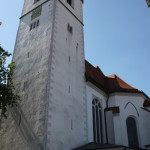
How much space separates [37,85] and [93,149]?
4716 mm

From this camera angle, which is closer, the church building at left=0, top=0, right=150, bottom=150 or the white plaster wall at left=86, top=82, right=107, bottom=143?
the church building at left=0, top=0, right=150, bottom=150

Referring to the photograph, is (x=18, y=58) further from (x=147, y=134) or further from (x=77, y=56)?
(x=147, y=134)

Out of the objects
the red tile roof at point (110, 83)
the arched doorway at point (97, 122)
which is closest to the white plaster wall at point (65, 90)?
the arched doorway at point (97, 122)

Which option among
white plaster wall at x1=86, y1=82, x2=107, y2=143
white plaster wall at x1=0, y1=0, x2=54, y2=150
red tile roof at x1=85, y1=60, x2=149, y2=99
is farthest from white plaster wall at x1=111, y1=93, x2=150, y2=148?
white plaster wall at x1=0, y1=0, x2=54, y2=150

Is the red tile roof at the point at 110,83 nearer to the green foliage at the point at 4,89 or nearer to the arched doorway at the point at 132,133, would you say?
the arched doorway at the point at 132,133

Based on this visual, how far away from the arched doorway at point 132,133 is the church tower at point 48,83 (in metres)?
4.22

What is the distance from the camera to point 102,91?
16.2m

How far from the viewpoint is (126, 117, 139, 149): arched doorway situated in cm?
1466

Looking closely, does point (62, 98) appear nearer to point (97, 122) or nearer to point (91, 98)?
point (91, 98)

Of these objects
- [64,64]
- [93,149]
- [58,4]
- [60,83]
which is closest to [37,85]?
[60,83]

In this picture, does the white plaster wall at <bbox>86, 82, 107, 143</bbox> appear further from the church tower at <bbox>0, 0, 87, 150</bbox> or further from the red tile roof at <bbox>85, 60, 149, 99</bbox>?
the church tower at <bbox>0, 0, 87, 150</bbox>

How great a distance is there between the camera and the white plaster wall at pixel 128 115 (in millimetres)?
14037

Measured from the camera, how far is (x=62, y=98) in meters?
A: 11.9

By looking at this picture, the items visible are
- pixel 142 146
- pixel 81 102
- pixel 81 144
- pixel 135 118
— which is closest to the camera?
pixel 81 144
